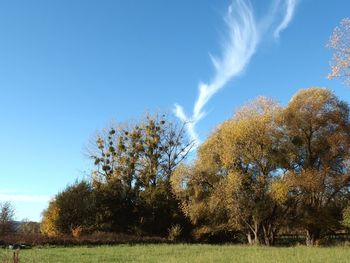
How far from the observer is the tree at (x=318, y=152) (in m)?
38.5

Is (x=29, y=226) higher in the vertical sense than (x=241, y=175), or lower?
lower

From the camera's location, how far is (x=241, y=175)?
37812 mm

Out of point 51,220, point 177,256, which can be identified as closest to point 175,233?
point 51,220

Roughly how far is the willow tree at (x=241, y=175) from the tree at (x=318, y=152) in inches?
60.6

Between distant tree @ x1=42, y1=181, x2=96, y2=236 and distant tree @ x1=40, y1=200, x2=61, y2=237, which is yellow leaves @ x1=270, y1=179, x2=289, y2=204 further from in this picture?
distant tree @ x1=40, y1=200, x2=61, y2=237

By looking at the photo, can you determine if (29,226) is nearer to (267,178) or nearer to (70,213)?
(70,213)

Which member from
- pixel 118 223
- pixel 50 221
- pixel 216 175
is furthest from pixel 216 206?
pixel 50 221

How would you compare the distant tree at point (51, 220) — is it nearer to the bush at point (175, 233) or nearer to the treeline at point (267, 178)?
the treeline at point (267, 178)

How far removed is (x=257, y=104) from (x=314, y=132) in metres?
5.43

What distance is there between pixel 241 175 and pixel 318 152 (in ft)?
24.3

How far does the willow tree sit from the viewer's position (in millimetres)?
38000

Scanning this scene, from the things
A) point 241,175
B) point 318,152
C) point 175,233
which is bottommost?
point 175,233

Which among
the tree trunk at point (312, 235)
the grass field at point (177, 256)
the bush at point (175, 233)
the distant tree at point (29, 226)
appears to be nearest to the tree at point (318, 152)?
the tree trunk at point (312, 235)

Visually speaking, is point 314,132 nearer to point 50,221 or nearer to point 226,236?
point 226,236
